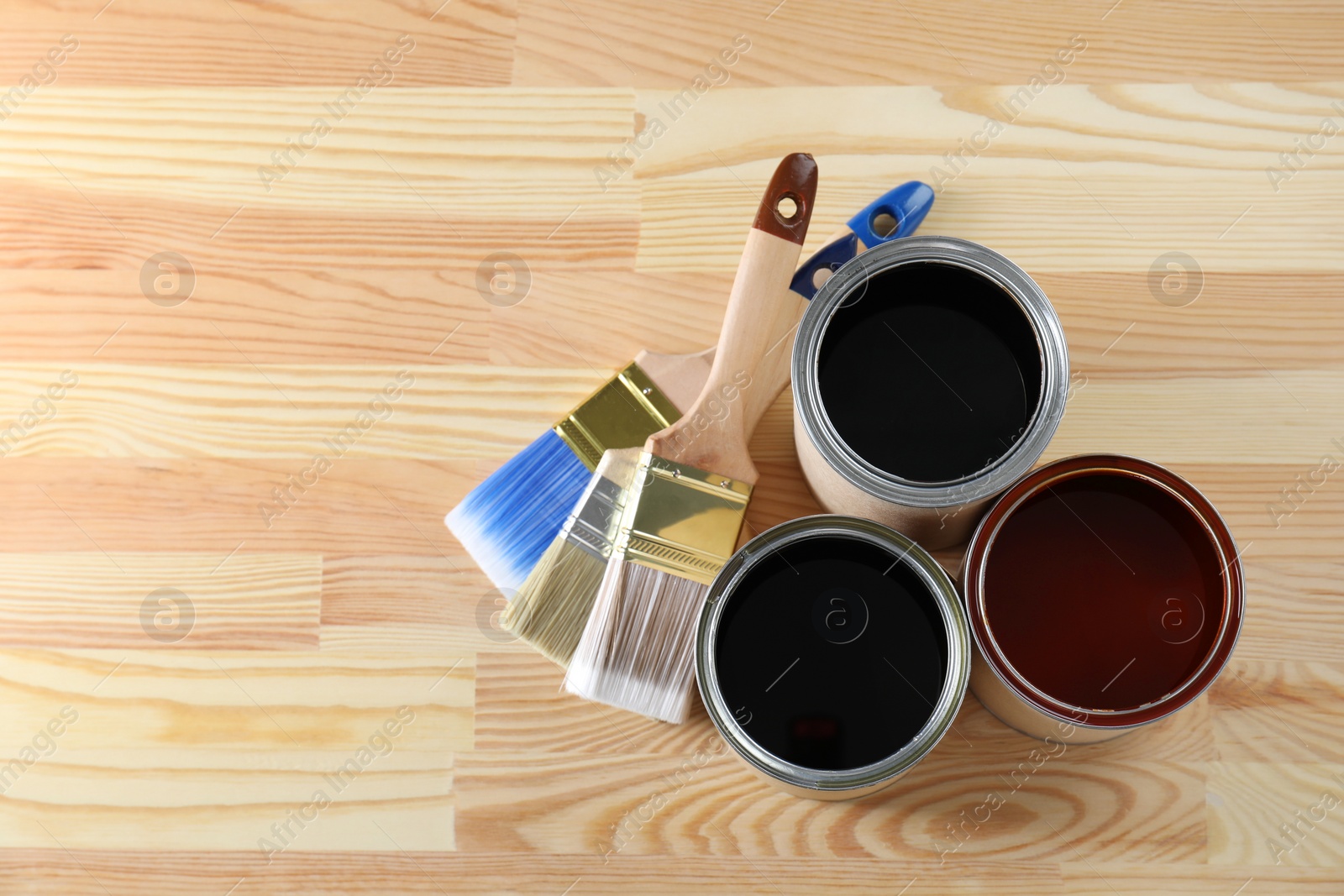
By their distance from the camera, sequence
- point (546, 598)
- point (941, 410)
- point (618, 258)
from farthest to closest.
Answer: point (618, 258)
point (546, 598)
point (941, 410)

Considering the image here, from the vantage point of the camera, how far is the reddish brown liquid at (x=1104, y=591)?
64 cm

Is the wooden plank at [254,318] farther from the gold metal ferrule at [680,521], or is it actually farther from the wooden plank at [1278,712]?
the wooden plank at [1278,712]

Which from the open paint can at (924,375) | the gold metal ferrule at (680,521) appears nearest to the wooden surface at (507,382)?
the gold metal ferrule at (680,521)

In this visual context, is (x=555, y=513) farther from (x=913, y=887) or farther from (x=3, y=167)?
(x=3, y=167)

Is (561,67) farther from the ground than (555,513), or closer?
farther from the ground

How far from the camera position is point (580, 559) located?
0.79 meters

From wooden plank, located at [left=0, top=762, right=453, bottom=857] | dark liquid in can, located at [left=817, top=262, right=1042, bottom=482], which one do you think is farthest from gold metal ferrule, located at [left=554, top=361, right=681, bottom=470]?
wooden plank, located at [left=0, top=762, right=453, bottom=857]

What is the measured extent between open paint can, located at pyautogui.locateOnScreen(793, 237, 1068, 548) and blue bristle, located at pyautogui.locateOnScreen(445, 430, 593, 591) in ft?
0.85

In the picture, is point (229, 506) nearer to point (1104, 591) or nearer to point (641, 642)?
point (641, 642)

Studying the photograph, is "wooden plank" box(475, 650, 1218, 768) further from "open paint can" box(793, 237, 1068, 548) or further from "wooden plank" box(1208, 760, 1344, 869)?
"open paint can" box(793, 237, 1068, 548)

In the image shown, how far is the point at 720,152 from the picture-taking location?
0.90 m

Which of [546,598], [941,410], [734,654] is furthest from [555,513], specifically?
[941,410]

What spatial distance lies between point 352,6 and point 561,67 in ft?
0.75

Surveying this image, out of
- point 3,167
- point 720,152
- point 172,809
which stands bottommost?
point 172,809
